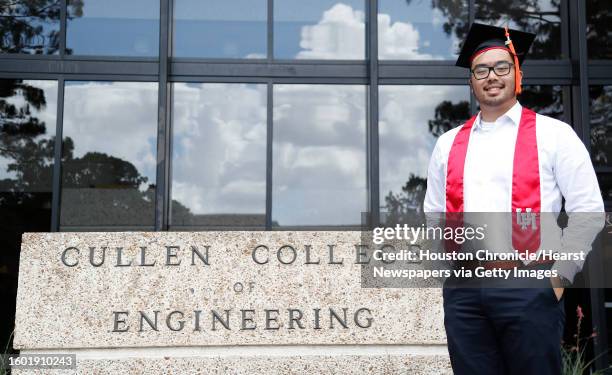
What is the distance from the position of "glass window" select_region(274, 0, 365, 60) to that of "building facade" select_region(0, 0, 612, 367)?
0.7 inches

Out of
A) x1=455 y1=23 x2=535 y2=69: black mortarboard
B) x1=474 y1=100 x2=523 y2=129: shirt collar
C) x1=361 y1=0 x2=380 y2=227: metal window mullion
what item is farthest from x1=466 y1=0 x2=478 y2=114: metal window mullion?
x1=474 y1=100 x2=523 y2=129: shirt collar

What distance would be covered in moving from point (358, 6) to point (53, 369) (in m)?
4.99

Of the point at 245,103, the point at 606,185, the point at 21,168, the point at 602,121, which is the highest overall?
the point at 245,103

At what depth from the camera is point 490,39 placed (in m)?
2.59

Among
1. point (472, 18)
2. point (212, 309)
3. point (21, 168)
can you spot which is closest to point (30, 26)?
point (21, 168)

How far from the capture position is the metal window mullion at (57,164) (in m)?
6.30

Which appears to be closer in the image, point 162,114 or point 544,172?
point 544,172

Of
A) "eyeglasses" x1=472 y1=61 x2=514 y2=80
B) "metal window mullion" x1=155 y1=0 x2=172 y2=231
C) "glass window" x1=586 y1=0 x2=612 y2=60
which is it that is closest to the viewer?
"eyeglasses" x1=472 y1=61 x2=514 y2=80

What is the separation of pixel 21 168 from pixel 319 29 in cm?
376

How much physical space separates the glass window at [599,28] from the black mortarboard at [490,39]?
452cm

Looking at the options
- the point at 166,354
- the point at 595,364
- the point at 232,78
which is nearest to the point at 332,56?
the point at 232,78

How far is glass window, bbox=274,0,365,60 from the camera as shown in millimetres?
6863

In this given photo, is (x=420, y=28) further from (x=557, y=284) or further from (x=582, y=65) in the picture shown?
(x=557, y=284)

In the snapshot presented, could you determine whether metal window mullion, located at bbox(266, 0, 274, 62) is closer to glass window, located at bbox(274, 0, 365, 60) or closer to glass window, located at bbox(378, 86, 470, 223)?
glass window, located at bbox(274, 0, 365, 60)
